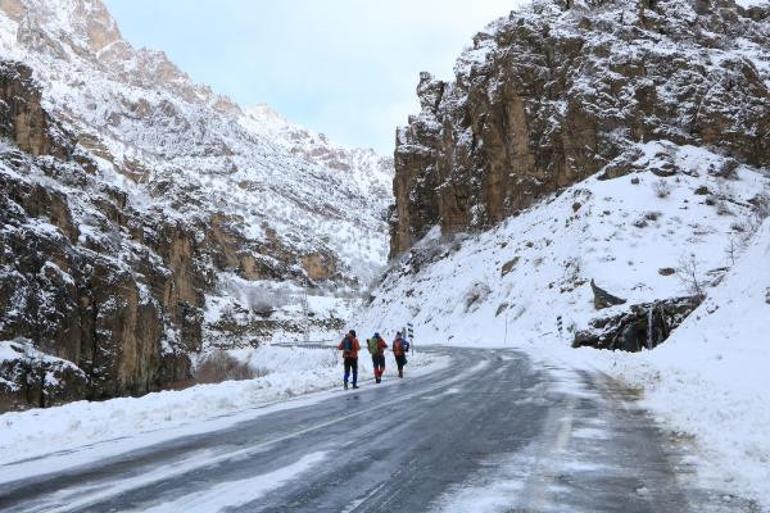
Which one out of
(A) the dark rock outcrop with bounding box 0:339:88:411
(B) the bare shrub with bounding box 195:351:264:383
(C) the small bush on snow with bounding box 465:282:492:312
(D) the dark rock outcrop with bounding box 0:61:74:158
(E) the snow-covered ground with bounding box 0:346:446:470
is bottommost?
(B) the bare shrub with bounding box 195:351:264:383

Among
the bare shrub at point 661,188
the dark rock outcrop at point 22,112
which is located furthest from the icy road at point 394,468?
the dark rock outcrop at point 22,112

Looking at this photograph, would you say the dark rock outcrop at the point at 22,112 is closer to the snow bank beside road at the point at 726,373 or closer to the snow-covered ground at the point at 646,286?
the snow-covered ground at the point at 646,286

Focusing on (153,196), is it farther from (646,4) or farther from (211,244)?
(646,4)

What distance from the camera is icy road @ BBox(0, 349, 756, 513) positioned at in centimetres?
529

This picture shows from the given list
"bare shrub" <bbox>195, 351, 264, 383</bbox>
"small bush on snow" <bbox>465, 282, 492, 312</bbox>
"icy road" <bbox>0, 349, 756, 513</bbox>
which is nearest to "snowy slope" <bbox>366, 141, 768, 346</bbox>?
"small bush on snow" <bbox>465, 282, 492, 312</bbox>

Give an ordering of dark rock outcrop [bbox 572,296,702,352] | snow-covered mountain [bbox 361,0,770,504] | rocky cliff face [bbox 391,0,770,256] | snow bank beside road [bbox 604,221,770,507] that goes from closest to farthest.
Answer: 1. snow bank beside road [bbox 604,221,770,507]
2. dark rock outcrop [bbox 572,296,702,352]
3. snow-covered mountain [bbox 361,0,770,504]
4. rocky cliff face [bbox 391,0,770,256]

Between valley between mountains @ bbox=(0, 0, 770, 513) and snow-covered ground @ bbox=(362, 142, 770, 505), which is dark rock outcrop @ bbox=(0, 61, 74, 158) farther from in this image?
snow-covered ground @ bbox=(362, 142, 770, 505)

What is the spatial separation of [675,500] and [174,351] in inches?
1819

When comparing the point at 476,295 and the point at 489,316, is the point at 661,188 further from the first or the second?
the point at 476,295

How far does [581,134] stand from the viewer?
58.9 meters

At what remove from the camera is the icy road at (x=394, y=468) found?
529 centimetres

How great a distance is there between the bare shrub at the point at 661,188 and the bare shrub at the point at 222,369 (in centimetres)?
3309

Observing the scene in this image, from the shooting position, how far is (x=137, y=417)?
36.9 feet

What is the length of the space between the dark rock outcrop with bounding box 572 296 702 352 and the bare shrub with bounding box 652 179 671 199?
19843 millimetres
